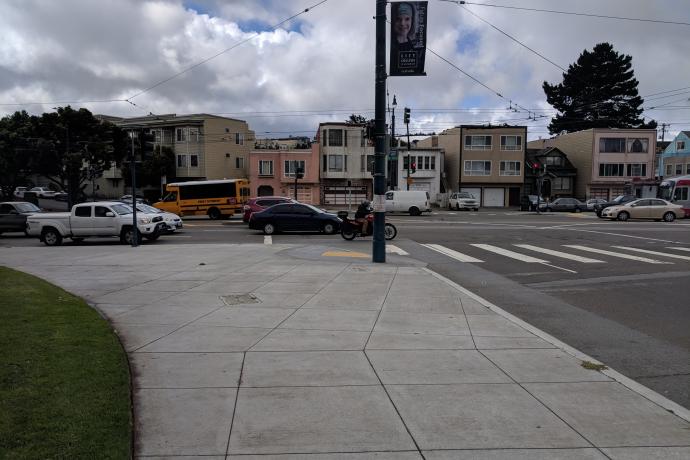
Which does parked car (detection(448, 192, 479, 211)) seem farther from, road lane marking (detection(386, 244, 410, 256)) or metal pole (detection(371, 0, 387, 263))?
metal pole (detection(371, 0, 387, 263))

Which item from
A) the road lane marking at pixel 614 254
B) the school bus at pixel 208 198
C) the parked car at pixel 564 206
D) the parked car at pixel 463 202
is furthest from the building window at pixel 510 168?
the road lane marking at pixel 614 254

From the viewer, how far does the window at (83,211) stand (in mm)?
21422

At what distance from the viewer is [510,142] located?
62.5 meters

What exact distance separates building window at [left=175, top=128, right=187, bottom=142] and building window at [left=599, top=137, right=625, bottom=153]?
4772cm

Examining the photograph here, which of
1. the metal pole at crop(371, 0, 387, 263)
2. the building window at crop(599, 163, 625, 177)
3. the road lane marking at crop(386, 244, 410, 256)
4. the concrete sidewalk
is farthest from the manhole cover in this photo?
the building window at crop(599, 163, 625, 177)

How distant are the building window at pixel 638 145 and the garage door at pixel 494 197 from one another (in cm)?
1622

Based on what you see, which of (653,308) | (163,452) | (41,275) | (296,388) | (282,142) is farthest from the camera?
(282,142)

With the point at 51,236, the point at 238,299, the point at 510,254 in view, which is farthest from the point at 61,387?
the point at 51,236

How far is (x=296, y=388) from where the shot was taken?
484 centimetres

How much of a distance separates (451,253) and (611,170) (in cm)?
5530

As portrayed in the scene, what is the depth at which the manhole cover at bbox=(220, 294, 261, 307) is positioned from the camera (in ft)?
28.6

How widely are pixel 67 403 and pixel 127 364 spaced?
1.20m

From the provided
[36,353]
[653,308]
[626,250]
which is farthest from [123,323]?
[626,250]

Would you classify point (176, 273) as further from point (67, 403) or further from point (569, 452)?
point (569, 452)
